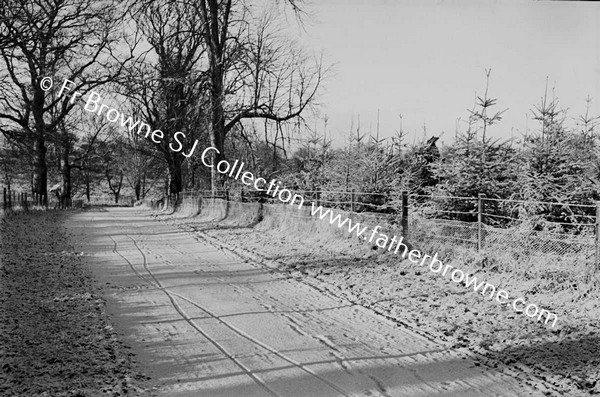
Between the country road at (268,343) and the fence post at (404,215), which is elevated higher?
the fence post at (404,215)

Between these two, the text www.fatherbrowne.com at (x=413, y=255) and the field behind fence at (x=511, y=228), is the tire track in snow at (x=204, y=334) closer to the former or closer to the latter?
the text www.fatherbrowne.com at (x=413, y=255)

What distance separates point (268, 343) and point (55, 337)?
2.32 metres

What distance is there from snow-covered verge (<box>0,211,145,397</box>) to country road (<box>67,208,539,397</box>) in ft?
0.84

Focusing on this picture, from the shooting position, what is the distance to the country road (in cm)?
458

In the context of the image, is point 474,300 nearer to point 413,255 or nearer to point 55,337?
point 413,255

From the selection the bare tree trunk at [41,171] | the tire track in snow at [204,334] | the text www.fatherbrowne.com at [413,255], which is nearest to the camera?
the tire track in snow at [204,334]

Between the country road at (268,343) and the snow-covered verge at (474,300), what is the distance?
412 mm

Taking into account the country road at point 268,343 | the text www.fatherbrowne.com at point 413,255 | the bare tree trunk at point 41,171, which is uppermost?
the bare tree trunk at point 41,171

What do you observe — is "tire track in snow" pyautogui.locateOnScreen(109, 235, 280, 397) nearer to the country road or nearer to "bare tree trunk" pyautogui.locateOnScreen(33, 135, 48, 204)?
the country road

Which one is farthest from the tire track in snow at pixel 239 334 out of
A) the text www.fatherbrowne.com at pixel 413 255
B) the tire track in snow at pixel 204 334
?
the text www.fatherbrowne.com at pixel 413 255

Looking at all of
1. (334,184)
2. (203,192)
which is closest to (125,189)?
(203,192)

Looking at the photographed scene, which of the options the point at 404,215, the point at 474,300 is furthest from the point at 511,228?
the point at 474,300

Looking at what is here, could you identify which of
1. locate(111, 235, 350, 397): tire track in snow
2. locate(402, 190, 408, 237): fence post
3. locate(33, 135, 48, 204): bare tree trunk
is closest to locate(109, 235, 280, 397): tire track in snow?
locate(111, 235, 350, 397): tire track in snow

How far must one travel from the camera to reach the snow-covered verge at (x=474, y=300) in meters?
5.27
